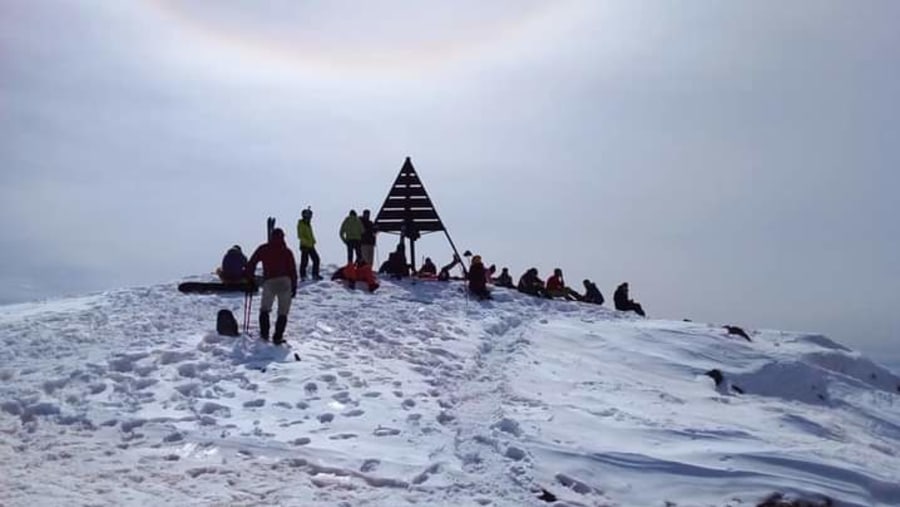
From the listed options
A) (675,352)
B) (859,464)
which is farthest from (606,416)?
(675,352)

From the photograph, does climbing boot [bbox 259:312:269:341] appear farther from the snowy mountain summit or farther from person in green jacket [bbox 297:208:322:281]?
person in green jacket [bbox 297:208:322:281]

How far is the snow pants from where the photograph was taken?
1619 centimetres

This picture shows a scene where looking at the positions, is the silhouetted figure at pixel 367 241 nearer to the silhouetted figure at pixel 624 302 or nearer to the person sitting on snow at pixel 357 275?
the person sitting on snow at pixel 357 275

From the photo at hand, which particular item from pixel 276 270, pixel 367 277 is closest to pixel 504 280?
pixel 367 277

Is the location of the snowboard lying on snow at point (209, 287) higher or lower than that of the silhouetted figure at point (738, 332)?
higher

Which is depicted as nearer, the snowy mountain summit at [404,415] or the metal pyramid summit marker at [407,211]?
the snowy mountain summit at [404,415]

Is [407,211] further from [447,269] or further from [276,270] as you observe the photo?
[276,270]

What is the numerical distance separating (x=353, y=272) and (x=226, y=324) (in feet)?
25.5

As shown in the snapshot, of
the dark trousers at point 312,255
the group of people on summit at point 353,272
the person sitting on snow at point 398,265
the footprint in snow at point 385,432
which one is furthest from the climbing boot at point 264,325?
the person sitting on snow at point 398,265

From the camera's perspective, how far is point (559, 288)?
29453 millimetres

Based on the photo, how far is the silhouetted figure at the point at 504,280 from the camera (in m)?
29.2

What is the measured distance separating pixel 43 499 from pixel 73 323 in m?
9.25

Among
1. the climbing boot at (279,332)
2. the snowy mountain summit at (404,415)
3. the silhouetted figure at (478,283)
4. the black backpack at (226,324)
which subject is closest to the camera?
the snowy mountain summit at (404,415)

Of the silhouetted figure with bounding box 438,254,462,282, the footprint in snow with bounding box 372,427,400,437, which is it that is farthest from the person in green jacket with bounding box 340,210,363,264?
the footprint in snow with bounding box 372,427,400,437
